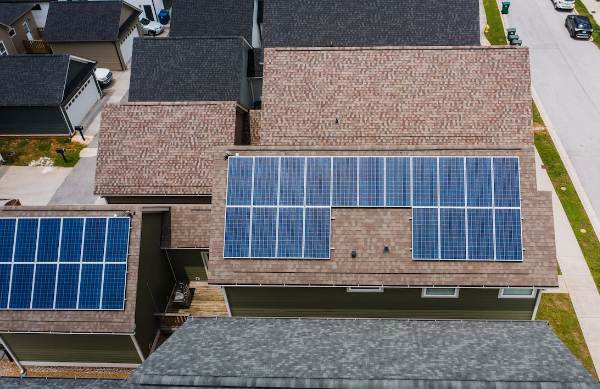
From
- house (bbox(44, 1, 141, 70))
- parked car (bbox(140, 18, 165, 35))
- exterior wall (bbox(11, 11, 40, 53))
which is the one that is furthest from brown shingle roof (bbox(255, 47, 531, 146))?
exterior wall (bbox(11, 11, 40, 53))

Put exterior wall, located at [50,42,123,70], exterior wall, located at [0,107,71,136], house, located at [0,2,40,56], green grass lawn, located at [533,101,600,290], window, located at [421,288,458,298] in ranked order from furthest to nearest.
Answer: house, located at [0,2,40,56], exterior wall, located at [50,42,123,70], exterior wall, located at [0,107,71,136], green grass lawn, located at [533,101,600,290], window, located at [421,288,458,298]

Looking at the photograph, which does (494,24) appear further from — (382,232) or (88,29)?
(88,29)

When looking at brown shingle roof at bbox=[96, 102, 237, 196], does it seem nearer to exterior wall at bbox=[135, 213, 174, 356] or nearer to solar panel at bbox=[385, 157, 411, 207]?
exterior wall at bbox=[135, 213, 174, 356]

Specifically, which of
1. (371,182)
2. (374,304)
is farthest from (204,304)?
(371,182)

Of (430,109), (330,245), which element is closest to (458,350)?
(330,245)

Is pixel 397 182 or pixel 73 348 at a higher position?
pixel 397 182

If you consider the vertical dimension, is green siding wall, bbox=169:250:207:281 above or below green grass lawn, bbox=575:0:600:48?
below

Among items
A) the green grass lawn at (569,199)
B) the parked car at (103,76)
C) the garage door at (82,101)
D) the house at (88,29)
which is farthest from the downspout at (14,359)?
the house at (88,29)
